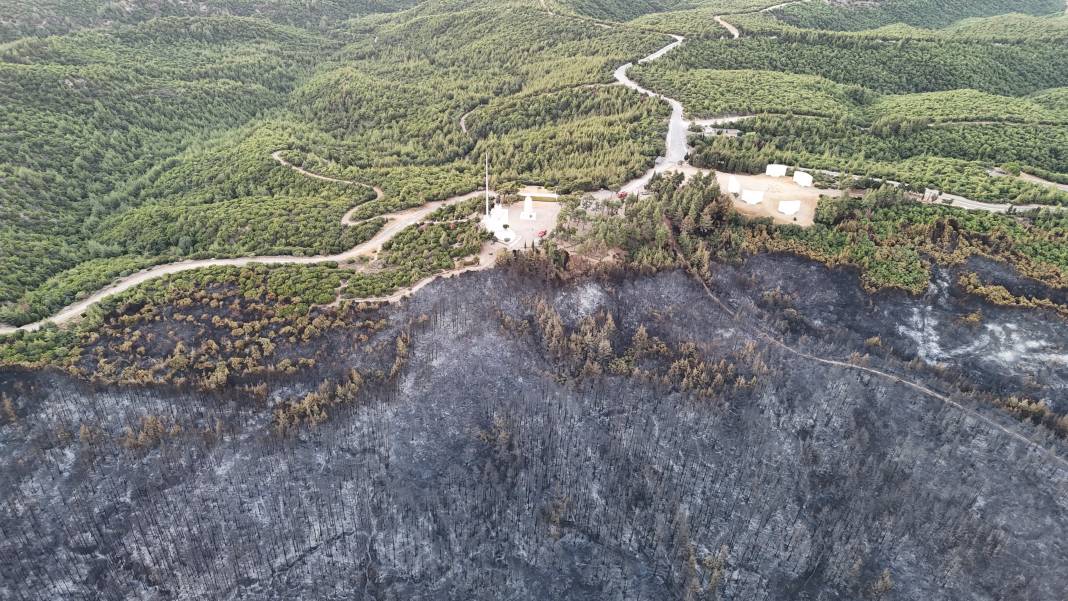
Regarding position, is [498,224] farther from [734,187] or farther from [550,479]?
[550,479]

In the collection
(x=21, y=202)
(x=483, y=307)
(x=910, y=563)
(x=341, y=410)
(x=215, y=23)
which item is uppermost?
(x=215, y=23)

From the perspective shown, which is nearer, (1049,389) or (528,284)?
(1049,389)

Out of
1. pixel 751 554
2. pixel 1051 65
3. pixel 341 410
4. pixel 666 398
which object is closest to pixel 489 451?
pixel 341 410

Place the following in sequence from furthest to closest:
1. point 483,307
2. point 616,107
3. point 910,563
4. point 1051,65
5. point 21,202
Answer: point 1051,65 → point 616,107 → point 21,202 → point 483,307 → point 910,563

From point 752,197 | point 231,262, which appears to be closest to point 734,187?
point 752,197

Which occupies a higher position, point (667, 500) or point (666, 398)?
point (666, 398)

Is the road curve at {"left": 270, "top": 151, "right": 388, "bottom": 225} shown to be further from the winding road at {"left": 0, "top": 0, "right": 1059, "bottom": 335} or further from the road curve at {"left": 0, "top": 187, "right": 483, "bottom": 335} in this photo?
the road curve at {"left": 0, "top": 187, "right": 483, "bottom": 335}

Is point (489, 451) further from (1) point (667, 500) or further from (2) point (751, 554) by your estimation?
(2) point (751, 554)
